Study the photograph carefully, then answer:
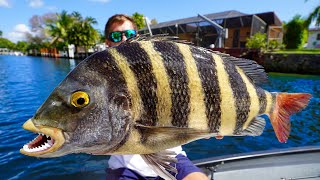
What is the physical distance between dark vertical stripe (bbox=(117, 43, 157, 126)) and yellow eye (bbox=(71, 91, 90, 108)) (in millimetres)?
245

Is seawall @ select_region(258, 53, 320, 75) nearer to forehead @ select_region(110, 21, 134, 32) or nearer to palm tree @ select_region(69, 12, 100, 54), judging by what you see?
forehead @ select_region(110, 21, 134, 32)

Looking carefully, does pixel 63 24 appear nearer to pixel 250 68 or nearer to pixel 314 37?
pixel 314 37

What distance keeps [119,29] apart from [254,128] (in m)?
1.64

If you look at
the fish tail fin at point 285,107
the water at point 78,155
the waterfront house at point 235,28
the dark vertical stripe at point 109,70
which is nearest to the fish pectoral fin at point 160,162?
the dark vertical stripe at point 109,70

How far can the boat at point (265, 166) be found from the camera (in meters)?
3.27

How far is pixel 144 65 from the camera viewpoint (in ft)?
4.27

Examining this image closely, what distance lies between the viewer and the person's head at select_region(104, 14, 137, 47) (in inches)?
103

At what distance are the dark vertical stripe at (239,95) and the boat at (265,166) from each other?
186cm

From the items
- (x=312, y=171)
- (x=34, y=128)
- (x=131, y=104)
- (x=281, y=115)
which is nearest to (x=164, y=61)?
(x=131, y=104)

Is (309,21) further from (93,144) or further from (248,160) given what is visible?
A: (93,144)

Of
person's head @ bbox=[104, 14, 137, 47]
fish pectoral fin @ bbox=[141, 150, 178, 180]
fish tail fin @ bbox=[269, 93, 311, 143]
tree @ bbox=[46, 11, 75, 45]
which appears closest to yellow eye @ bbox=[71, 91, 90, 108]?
fish pectoral fin @ bbox=[141, 150, 178, 180]

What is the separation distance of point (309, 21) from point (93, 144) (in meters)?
37.0

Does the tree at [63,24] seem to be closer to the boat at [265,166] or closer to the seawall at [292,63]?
the seawall at [292,63]

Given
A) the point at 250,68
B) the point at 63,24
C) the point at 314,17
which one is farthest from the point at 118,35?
the point at 63,24
